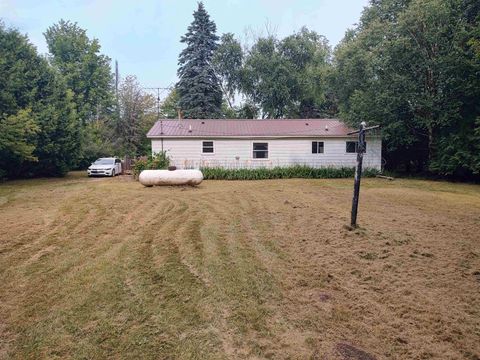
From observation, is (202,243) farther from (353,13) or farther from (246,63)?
(246,63)

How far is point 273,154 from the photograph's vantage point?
1969 cm

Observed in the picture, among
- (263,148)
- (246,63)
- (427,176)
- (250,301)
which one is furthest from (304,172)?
(246,63)

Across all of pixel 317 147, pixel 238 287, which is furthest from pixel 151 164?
pixel 238 287

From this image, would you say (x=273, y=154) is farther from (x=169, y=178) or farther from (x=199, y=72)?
A: (x=199, y=72)

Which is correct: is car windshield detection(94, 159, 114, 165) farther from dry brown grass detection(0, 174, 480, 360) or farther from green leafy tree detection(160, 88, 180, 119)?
dry brown grass detection(0, 174, 480, 360)

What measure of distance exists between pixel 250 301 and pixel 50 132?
18267mm

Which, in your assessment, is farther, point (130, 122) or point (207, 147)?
point (130, 122)

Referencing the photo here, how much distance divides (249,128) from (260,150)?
1.93 metres

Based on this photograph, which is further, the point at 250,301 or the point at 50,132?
the point at 50,132

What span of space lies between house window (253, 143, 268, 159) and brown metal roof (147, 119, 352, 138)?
25.4 inches

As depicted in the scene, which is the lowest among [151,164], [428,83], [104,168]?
[104,168]

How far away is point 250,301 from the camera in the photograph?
3.68 m

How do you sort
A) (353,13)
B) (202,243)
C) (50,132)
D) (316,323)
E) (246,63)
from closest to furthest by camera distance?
1. (316,323)
2. (202,243)
3. (50,132)
4. (353,13)
5. (246,63)

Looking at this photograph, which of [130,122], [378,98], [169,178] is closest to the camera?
[169,178]
